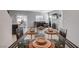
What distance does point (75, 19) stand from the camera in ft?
4.37

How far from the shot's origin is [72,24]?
1344 mm

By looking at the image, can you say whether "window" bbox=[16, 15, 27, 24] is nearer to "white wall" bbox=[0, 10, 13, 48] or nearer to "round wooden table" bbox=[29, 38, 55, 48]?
"white wall" bbox=[0, 10, 13, 48]

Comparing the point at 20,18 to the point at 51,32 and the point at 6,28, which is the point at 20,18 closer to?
the point at 6,28

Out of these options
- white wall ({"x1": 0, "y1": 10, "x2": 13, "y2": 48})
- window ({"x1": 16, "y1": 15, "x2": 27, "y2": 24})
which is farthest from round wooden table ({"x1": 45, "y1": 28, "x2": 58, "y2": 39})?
white wall ({"x1": 0, "y1": 10, "x2": 13, "y2": 48})

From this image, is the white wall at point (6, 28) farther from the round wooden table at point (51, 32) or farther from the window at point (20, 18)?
the round wooden table at point (51, 32)

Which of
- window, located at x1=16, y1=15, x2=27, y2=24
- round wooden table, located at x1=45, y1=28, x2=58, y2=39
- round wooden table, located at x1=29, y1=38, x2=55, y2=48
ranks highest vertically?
window, located at x1=16, y1=15, x2=27, y2=24

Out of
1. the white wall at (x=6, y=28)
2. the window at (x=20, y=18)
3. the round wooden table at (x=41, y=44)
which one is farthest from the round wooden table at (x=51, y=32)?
the white wall at (x=6, y=28)

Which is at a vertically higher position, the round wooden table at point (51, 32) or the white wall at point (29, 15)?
the white wall at point (29, 15)

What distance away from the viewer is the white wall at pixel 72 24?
1.33 m

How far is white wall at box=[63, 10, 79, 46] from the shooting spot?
1.33m
